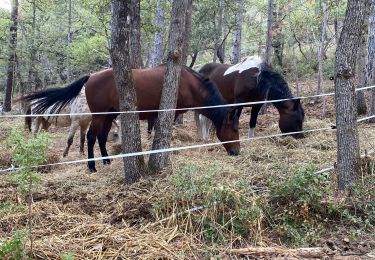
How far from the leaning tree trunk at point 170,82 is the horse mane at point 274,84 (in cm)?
316

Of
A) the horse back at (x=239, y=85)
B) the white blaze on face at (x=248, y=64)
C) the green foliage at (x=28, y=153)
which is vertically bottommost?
the green foliage at (x=28, y=153)

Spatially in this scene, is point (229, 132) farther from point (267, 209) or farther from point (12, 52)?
→ point (12, 52)

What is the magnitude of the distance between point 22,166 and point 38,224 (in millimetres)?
1011

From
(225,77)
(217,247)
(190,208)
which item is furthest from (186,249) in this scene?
(225,77)

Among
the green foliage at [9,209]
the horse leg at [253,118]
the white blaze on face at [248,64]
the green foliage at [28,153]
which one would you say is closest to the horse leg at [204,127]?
the horse leg at [253,118]

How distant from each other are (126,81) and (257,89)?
406cm

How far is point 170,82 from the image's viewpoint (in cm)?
529

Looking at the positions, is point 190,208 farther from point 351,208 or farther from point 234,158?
point 234,158

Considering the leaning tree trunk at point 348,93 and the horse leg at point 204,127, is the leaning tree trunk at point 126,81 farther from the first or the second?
the horse leg at point 204,127


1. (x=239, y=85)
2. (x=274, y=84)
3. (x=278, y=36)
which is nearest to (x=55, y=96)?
(x=239, y=85)

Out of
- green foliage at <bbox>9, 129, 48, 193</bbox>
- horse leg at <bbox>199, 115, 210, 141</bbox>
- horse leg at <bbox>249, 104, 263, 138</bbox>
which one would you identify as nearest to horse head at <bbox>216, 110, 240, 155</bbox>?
horse leg at <bbox>249, 104, 263, 138</bbox>

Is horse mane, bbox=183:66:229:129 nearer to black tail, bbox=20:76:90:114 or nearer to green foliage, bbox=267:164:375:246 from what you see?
black tail, bbox=20:76:90:114

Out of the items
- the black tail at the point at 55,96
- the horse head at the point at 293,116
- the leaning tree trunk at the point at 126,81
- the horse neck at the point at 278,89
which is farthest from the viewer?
the horse head at the point at 293,116

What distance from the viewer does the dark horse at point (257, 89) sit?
7961 mm
